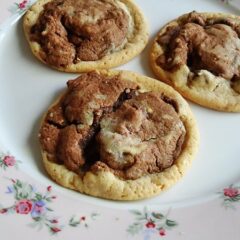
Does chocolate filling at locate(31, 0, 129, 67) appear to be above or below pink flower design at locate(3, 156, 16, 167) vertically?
above

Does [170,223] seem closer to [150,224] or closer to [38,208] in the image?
[150,224]

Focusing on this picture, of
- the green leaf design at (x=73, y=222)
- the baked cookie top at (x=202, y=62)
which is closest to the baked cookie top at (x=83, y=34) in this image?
the baked cookie top at (x=202, y=62)

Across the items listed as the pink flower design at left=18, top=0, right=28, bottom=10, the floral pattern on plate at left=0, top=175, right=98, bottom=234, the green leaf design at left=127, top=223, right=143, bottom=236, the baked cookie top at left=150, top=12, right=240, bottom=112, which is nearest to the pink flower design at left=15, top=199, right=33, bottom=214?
the floral pattern on plate at left=0, top=175, right=98, bottom=234

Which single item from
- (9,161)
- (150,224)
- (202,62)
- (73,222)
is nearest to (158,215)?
(150,224)

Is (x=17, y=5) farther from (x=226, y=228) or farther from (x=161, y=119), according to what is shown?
(x=226, y=228)

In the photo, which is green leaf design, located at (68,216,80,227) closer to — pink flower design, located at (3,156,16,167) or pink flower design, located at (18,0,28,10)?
pink flower design, located at (3,156,16,167)

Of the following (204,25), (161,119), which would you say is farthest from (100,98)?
(204,25)
